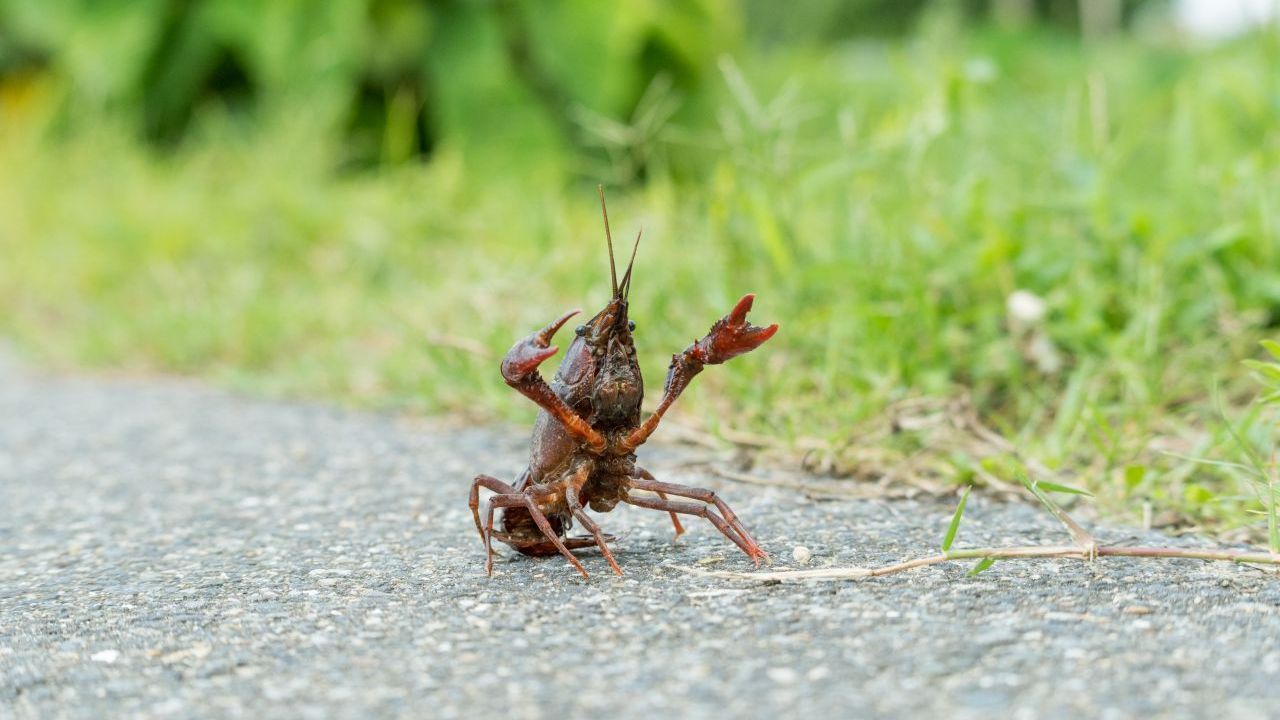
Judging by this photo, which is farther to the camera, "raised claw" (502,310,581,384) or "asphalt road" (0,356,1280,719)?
"raised claw" (502,310,581,384)

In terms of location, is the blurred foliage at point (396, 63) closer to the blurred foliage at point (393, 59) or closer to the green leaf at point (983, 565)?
the blurred foliage at point (393, 59)

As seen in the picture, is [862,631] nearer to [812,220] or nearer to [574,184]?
[812,220]

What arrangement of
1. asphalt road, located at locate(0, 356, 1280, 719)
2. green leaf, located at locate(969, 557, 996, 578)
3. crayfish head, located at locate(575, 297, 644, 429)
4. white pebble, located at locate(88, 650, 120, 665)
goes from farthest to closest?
crayfish head, located at locate(575, 297, 644, 429)
green leaf, located at locate(969, 557, 996, 578)
white pebble, located at locate(88, 650, 120, 665)
asphalt road, located at locate(0, 356, 1280, 719)

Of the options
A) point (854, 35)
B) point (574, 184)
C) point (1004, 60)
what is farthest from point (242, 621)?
point (854, 35)

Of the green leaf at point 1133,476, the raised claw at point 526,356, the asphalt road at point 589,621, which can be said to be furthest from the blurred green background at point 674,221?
the raised claw at point 526,356

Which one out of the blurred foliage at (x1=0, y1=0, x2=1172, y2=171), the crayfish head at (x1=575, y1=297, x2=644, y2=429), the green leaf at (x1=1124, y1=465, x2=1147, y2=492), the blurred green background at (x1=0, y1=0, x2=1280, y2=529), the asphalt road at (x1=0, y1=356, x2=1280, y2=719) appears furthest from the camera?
the blurred foliage at (x1=0, y1=0, x2=1172, y2=171)

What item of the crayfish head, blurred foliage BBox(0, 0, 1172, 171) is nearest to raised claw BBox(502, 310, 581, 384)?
the crayfish head

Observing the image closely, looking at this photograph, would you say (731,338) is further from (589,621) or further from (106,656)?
(106,656)

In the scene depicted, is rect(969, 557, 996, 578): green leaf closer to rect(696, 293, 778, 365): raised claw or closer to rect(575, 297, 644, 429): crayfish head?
rect(696, 293, 778, 365): raised claw
